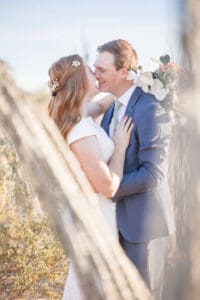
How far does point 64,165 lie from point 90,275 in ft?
0.73

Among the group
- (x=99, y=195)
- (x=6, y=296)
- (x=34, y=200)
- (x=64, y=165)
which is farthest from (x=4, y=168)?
(x=64, y=165)

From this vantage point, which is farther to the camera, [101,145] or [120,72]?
[120,72]

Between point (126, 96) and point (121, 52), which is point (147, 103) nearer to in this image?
point (126, 96)

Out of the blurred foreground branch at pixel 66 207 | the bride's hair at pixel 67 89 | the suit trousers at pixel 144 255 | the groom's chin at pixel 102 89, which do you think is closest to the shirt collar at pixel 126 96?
the groom's chin at pixel 102 89

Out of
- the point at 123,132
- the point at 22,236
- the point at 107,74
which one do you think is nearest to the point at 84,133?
the point at 123,132

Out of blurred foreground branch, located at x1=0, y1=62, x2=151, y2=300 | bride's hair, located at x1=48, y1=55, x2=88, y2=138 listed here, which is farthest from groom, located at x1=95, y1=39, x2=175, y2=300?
blurred foreground branch, located at x1=0, y1=62, x2=151, y2=300

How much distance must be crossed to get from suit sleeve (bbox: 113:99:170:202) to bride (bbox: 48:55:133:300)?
0.06 meters

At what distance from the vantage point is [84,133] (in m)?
2.36

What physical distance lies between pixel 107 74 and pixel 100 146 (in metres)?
0.64

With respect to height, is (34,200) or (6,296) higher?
(34,200)

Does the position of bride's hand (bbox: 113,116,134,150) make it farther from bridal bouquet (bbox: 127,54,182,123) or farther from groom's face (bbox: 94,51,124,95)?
groom's face (bbox: 94,51,124,95)

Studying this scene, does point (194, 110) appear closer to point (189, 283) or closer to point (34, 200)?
point (189, 283)

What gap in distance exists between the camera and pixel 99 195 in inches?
98.6

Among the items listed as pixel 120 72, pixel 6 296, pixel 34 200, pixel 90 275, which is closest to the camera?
pixel 90 275
